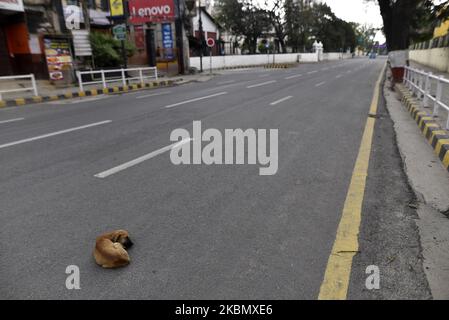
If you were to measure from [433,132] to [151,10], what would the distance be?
24975 millimetres

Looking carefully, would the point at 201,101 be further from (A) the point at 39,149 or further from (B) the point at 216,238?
(B) the point at 216,238

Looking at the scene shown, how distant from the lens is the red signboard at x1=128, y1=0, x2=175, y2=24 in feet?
87.2

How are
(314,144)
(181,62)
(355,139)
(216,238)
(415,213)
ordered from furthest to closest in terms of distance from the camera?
1. (181,62)
2. (355,139)
3. (314,144)
4. (415,213)
5. (216,238)

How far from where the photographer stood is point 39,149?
6.07m

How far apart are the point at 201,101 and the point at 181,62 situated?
18726 mm

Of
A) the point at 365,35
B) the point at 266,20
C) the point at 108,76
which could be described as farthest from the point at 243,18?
the point at 365,35

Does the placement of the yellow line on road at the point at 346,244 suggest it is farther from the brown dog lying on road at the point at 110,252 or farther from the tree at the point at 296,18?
the tree at the point at 296,18

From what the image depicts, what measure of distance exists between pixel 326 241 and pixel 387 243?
1.67 feet

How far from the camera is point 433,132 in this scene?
6145 mm

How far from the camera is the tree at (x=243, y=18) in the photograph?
55.3 metres

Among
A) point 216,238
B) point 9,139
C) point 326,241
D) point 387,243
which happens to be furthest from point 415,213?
point 9,139

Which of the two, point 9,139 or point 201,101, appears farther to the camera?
point 201,101

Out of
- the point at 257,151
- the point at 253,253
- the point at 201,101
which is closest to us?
the point at 253,253

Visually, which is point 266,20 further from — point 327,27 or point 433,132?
point 433,132
